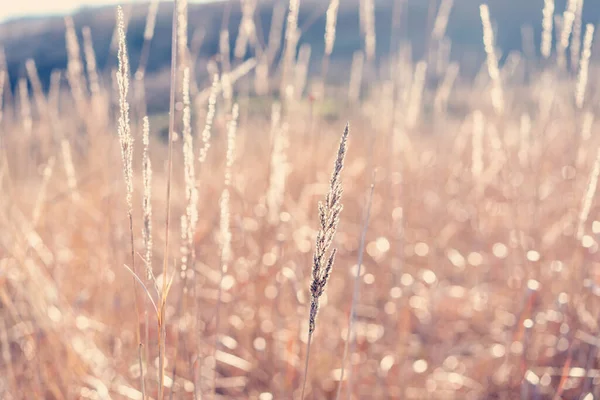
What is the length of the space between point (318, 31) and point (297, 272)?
2003 cm

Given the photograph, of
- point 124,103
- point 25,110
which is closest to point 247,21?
point 25,110

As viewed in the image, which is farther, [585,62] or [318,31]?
[318,31]

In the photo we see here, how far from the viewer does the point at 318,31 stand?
20.9 m

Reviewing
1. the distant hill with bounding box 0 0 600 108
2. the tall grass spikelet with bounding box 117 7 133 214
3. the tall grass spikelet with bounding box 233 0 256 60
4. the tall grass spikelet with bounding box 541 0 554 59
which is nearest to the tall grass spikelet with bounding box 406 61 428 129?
the tall grass spikelet with bounding box 541 0 554 59

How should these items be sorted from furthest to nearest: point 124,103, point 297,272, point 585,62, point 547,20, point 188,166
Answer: point 297,272, point 547,20, point 585,62, point 188,166, point 124,103

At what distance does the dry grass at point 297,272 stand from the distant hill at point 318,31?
12192mm

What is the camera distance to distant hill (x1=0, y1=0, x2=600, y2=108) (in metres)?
15.8

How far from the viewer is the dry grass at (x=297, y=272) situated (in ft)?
4.58

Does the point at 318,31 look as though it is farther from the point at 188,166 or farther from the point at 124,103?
the point at 124,103

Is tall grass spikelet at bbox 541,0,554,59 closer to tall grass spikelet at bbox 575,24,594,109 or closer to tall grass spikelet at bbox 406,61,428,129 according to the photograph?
tall grass spikelet at bbox 575,24,594,109

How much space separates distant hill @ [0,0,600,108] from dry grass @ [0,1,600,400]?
1219 centimetres

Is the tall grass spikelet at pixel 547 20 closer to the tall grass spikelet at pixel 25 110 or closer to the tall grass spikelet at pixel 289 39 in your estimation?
the tall grass spikelet at pixel 289 39

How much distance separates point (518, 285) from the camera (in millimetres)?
1906

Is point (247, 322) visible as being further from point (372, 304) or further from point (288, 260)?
point (372, 304)
